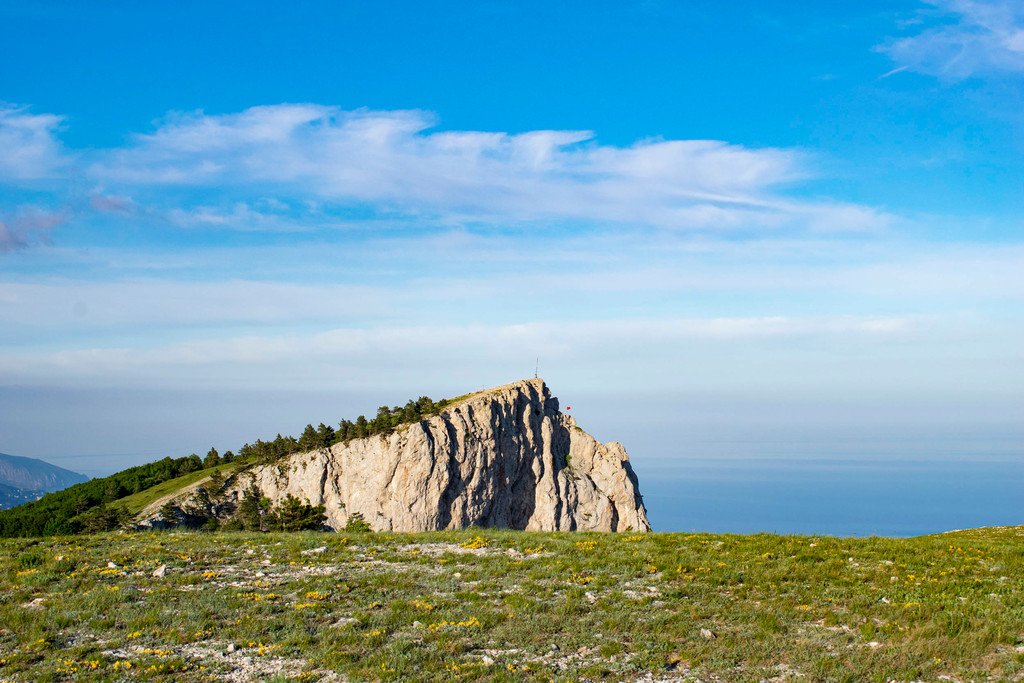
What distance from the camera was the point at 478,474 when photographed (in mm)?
105812

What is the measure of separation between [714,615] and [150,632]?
1388 cm

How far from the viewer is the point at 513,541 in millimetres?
25281

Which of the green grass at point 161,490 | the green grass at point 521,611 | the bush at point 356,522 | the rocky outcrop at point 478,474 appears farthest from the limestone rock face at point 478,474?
the green grass at point 521,611

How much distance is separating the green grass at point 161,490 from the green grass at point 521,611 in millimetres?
79006

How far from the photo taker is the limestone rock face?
322 feet

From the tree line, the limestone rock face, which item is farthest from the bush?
the tree line

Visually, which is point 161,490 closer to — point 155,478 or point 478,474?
point 155,478

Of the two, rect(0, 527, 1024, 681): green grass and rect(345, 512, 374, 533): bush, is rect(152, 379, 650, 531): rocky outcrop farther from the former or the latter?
rect(0, 527, 1024, 681): green grass

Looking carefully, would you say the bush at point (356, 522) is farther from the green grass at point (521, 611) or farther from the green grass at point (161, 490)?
the green grass at point (521, 611)

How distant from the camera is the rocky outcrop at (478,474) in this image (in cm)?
9812

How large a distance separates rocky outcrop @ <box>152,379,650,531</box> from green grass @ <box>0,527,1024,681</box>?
75032 mm

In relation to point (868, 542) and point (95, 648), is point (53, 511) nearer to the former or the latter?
point (95, 648)

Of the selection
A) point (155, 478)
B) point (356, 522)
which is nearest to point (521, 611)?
point (356, 522)

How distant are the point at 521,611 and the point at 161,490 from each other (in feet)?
326
